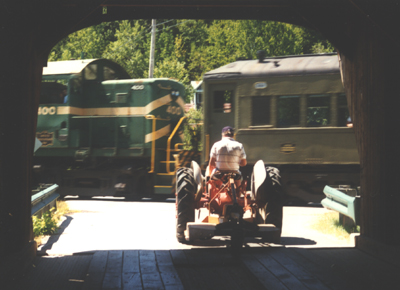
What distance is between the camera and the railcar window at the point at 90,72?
46.1 feet

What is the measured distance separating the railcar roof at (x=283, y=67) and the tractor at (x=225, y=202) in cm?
478

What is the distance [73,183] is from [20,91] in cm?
882

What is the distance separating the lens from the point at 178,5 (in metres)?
5.97

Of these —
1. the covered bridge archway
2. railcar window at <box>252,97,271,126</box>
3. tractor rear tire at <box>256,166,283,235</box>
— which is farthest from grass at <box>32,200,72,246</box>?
railcar window at <box>252,97,271,126</box>

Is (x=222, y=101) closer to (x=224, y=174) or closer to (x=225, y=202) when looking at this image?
(x=224, y=174)

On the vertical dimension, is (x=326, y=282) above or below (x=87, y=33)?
below

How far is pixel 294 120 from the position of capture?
39.1ft

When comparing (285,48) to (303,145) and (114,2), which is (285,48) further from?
(114,2)

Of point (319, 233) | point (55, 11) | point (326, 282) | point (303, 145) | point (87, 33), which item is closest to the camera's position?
point (326, 282)

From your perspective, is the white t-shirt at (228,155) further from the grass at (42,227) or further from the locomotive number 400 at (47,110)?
the locomotive number 400 at (47,110)

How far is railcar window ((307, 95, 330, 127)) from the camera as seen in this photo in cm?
1177

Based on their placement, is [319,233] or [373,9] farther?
[319,233]

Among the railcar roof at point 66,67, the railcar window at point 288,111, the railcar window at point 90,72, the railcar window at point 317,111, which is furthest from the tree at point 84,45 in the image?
the railcar window at point 317,111

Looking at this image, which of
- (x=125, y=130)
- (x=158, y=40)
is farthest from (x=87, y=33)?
(x=125, y=130)
